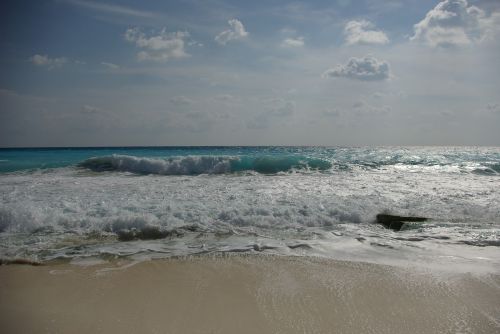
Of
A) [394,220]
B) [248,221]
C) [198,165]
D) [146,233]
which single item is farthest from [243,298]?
[198,165]

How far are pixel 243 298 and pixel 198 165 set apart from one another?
16.0 meters

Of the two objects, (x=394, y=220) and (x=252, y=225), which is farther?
(x=394, y=220)

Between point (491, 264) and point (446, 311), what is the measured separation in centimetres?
167

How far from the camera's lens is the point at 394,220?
645 centimetres

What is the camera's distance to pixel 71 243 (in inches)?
201

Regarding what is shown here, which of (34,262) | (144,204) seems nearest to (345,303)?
(34,262)

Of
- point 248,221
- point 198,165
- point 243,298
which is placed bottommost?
point 243,298

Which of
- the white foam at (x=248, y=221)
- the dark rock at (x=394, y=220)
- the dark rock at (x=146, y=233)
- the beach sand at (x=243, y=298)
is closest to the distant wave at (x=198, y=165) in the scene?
the white foam at (x=248, y=221)

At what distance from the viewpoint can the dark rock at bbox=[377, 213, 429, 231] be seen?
6.21m

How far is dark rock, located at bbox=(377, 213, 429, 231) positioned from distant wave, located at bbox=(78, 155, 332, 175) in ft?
36.1

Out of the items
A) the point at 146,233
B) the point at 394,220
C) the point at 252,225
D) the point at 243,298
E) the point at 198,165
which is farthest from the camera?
the point at 198,165

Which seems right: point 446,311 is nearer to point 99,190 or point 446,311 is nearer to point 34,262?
point 34,262

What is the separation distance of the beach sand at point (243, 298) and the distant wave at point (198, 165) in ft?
44.9

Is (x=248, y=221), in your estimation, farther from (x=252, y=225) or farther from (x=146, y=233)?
(x=146, y=233)
